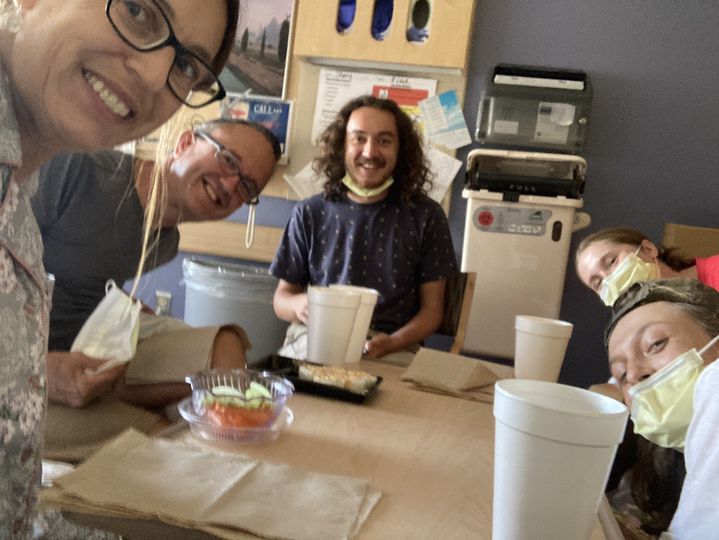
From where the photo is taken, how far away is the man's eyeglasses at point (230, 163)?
1.59 m

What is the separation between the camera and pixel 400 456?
820mm

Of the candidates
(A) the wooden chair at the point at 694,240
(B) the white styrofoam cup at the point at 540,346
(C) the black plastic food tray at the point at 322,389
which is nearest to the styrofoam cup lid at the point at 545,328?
(B) the white styrofoam cup at the point at 540,346

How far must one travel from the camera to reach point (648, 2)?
2.60 metres

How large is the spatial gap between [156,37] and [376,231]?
1.41 metres

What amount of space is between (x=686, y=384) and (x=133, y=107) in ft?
2.71

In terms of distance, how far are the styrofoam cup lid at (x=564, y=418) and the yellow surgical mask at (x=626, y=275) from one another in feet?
4.59

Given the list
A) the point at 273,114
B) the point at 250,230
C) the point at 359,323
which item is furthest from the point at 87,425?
the point at 273,114

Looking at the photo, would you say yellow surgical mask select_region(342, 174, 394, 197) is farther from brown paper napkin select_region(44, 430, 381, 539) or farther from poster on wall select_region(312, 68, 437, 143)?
brown paper napkin select_region(44, 430, 381, 539)

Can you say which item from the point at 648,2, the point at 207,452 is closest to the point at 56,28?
the point at 207,452

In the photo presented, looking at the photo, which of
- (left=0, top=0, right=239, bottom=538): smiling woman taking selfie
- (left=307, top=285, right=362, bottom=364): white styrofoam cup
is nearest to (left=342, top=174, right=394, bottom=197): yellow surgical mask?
(left=307, top=285, right=362, bottom=364): white styrofoam cup

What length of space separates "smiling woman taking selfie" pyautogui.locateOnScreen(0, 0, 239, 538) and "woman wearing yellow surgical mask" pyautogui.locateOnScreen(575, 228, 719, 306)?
148 cm

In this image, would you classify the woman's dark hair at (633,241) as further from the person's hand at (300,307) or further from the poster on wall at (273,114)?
the poster on wall at (273,114)

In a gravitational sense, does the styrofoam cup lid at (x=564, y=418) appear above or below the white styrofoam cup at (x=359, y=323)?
above

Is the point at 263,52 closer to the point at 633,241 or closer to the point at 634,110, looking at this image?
the point at 634,110
